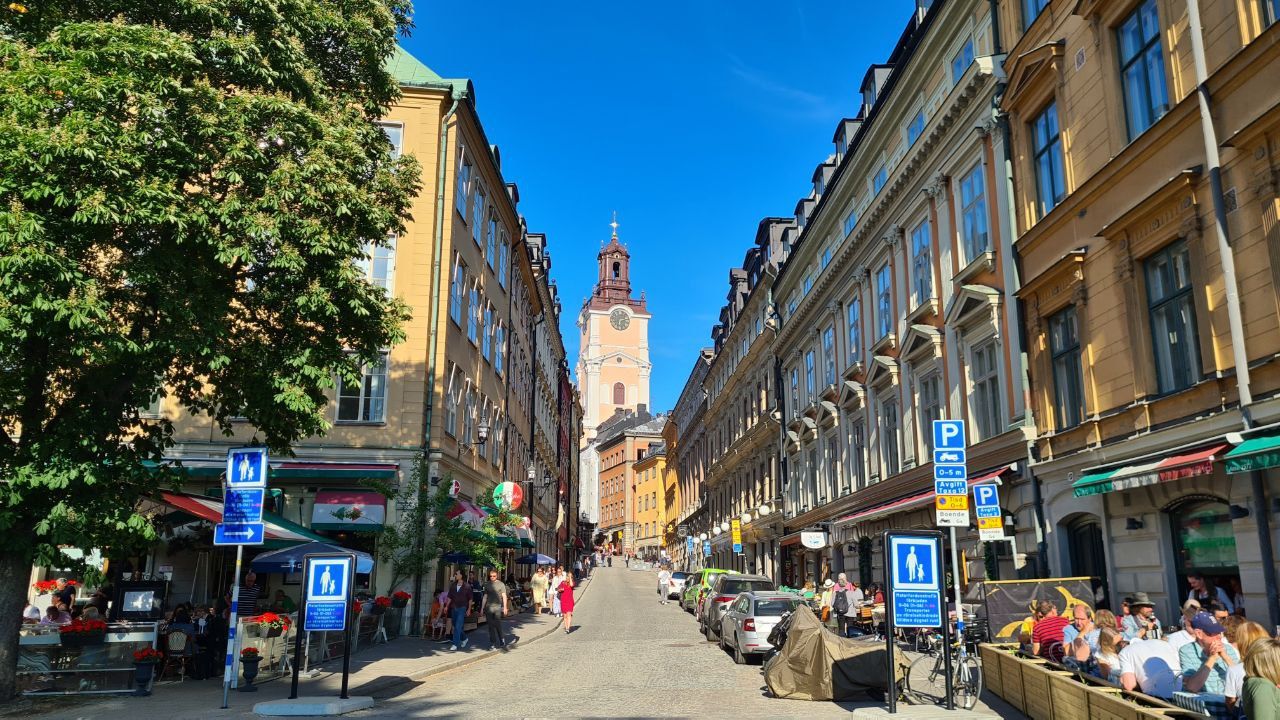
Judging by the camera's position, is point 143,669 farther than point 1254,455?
Yes

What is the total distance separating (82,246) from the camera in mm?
11039

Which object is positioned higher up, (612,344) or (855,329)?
(612,344)

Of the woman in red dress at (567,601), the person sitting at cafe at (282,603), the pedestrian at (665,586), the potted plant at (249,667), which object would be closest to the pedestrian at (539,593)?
the pedestrian at (665,586)

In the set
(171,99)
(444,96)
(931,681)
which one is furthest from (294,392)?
(444,96)

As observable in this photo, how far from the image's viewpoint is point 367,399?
24.3 m

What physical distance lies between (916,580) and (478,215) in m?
22.7

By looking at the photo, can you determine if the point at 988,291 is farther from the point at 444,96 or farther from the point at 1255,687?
the point at 444,96

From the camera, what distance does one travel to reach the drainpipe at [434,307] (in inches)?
929

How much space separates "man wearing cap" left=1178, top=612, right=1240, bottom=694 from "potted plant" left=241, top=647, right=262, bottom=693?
40.0 ft

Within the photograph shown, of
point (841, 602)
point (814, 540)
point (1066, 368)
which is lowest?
point (841, 602)

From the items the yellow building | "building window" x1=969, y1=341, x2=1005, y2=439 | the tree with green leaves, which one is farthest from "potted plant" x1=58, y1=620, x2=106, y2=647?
"building window" x1=969, y1=341, x2=1005, y2=439

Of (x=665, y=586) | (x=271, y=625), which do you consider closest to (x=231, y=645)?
(x=271, y=625)

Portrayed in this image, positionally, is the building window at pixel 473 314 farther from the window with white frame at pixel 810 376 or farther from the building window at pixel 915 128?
the window with white frame at pixel 810 376

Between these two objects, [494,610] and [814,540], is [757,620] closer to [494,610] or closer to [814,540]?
[494,610]
